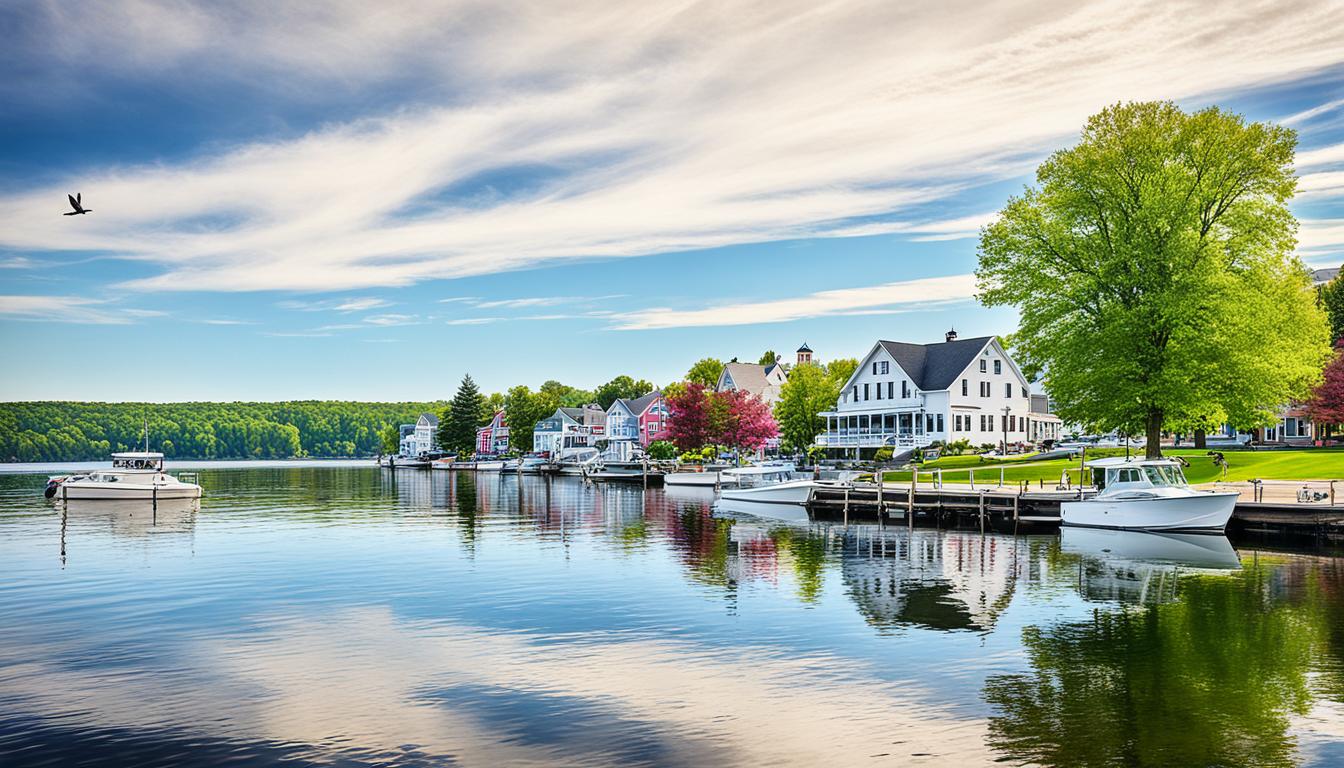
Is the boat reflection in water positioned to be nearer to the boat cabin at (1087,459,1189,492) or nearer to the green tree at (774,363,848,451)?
the boat cabin at (1087,459,1189,492)

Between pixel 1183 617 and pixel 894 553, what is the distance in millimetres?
15043

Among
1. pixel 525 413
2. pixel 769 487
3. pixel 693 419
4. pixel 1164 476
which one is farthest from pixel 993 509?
pixel 525 413

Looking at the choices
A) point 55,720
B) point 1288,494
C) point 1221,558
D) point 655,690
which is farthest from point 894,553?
point 55,720

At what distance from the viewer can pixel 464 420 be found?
174 m

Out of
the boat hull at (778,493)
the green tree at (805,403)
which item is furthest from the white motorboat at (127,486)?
the green tree at (805,403)

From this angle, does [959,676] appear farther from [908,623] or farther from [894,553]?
[894,553]

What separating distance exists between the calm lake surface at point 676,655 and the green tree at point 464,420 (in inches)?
5280

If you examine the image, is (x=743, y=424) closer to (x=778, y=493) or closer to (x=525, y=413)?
(x=778, y=493)

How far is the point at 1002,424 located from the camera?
3445 inches

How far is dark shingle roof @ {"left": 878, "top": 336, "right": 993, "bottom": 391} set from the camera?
3307 inches

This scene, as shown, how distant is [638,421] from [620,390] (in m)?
46.6

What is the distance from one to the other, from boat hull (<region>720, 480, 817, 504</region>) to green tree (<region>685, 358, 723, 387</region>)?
234 ft

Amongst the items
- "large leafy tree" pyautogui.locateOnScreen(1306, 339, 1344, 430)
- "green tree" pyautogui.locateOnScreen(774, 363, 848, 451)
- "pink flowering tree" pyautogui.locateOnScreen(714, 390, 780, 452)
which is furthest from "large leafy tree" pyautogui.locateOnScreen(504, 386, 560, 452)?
"large leafy tree" pyautogui.locateOnScreen(1306, 339, 1344, 430)

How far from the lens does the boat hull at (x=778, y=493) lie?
60.2 m
